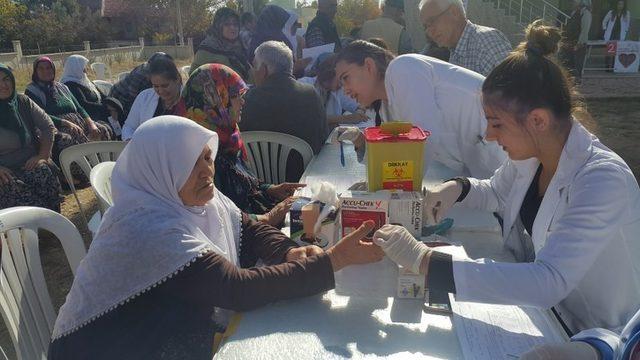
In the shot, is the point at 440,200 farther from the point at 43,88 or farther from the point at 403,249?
the point at 43,88

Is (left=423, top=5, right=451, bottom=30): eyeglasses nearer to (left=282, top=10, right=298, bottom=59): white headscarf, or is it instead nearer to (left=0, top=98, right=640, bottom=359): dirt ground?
(left=282, top=10, right=298, bottom=59): white headscarf

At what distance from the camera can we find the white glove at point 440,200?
1813 mm

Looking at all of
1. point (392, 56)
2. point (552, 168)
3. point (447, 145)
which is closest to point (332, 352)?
point (552, 168)

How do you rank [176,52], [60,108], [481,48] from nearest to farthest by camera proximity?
[481,48] → [60,108] → [176,52]

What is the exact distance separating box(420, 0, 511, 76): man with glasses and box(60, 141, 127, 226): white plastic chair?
89.9 inches

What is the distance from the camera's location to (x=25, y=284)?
5.50 ft

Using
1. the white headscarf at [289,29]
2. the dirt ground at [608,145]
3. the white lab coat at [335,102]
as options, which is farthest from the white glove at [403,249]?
the white headscarf at [289,29]

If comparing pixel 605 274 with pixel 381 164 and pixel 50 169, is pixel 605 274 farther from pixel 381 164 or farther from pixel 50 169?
pixel 50 169

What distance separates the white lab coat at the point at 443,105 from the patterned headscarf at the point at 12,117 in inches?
132

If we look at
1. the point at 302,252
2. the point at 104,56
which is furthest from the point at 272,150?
the point at 104,56

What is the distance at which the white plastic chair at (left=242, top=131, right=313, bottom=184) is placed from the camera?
3.27m

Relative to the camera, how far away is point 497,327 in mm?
1249

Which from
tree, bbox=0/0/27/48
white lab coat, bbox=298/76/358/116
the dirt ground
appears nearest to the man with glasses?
white lab coat, bbox=298/76/358/116

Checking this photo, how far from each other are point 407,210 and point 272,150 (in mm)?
1949
